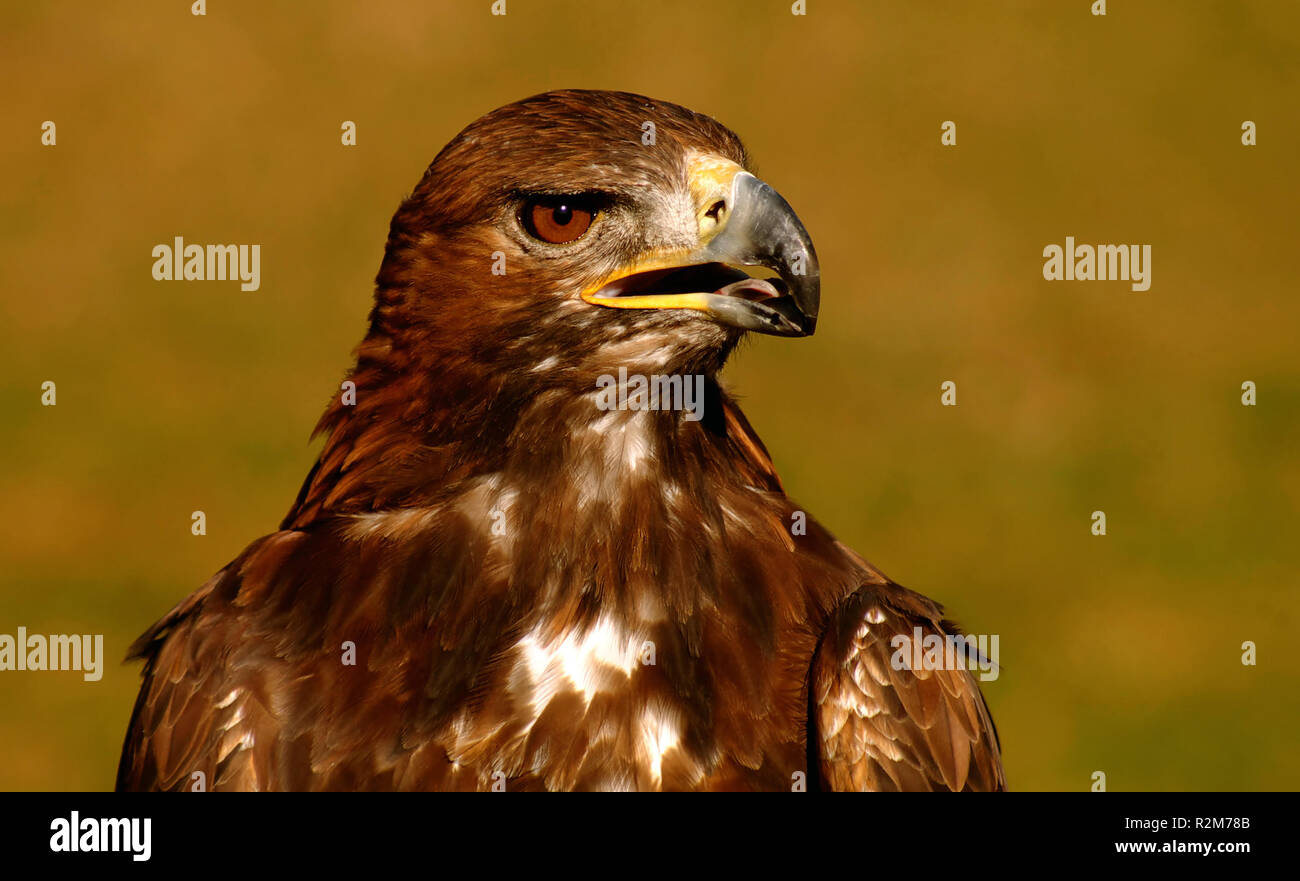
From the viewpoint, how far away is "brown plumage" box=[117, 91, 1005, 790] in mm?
4488

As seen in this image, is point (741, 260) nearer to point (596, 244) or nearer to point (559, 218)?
point (596, 244)

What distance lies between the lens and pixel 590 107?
15.1 ft

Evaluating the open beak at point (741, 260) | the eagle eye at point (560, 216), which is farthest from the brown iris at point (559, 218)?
the open beak at point (741, 260)

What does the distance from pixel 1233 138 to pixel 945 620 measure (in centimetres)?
1463

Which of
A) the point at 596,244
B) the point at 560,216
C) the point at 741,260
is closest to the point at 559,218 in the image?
the point at 560,216

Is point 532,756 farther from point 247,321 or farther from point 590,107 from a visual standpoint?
point 247,321

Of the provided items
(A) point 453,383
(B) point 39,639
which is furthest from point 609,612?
(B) point 39,639

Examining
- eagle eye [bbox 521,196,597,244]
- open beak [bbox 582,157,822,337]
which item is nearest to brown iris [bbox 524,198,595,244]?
eagle eye [bbox 521,196,597,244]

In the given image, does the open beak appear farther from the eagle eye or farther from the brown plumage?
the eagle eye

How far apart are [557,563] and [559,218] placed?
0.95 metres

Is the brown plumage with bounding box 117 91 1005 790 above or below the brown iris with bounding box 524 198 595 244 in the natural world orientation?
below

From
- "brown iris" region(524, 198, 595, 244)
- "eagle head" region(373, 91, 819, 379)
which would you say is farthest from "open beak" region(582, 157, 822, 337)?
"brown iris" region(524, 198, 595, 244)

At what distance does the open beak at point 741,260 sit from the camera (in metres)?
4.43
